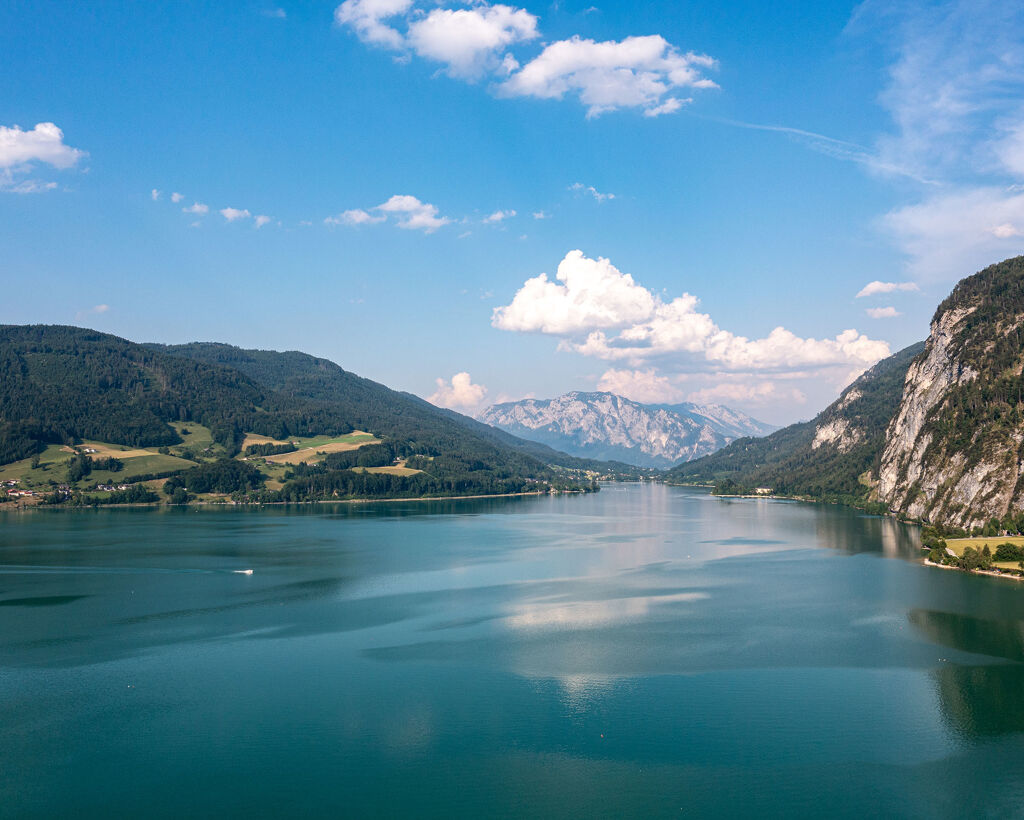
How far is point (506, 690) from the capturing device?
36250 millimetres

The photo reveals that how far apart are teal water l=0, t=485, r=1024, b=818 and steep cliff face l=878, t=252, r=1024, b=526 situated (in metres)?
24.1

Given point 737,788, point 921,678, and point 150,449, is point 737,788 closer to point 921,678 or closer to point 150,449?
point 921,678

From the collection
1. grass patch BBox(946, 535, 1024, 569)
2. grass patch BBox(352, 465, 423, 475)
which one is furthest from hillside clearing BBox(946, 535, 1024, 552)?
grass patch BBox(352, 465, 423, 475)

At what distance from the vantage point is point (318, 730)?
3153cm

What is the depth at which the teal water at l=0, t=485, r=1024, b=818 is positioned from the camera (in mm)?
26328

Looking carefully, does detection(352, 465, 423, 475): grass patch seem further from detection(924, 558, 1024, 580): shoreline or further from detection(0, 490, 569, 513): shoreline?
detection(924, 558, 1024, 580): shoreline

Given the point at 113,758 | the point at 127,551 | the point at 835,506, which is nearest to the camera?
the point at 113,758

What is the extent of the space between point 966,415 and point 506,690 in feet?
313

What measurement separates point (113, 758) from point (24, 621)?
27.1 meters

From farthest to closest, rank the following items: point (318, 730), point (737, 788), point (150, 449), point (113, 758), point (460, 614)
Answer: point (150, 449), point (460, 614), point (318, 730), point (113, 758), point (737, 788)

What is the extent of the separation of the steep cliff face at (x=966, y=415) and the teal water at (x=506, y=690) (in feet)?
79.2

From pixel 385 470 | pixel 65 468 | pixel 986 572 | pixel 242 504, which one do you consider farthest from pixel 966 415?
pixel 65 468

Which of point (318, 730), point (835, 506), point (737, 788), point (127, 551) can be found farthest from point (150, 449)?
point (737, 788)

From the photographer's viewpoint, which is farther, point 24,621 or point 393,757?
point 24,621
